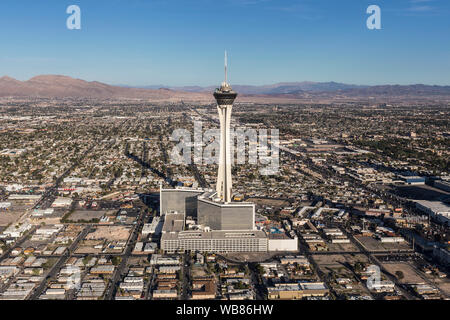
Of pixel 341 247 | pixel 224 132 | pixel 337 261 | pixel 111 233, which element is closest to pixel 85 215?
pixel 111 233

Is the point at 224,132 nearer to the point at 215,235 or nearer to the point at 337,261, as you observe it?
the point at 215,235

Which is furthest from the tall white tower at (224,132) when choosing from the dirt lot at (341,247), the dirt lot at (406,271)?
the dirt lot at (406,271)

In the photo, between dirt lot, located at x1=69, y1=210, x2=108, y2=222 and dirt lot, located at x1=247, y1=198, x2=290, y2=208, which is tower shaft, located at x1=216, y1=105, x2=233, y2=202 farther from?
dirt lot, located at x1=69, y1=210, x2=108, y2=222

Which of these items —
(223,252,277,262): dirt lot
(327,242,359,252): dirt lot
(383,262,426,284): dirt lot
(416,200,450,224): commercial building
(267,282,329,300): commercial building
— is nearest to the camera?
(267,282,329,300): commercial building

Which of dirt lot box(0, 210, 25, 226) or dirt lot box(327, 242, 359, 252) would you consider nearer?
dirt lot box(327, 242, 359, 252)

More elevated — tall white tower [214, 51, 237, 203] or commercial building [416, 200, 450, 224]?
tall white tower [214, 51, 237, 203]

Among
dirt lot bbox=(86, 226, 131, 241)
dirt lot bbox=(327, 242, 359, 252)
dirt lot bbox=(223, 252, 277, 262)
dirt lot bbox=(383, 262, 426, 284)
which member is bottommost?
dirt lot bbox=(383, 262, 426, 284)

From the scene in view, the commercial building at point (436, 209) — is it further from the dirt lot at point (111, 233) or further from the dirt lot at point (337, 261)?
the dirt lot at point (111, 233)

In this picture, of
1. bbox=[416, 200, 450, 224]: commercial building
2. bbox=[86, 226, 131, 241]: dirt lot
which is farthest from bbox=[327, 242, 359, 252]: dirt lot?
bbox=[86, 226, 131, 241]: dirt lot

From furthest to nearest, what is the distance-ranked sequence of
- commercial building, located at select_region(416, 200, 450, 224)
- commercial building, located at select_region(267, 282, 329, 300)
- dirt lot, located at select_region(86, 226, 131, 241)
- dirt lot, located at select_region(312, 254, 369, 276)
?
commercial building, located at select_region(416, 200, 450, 224)
dirt lot, located at select_region(86, 226, 131, 241)
dirt lot, located at select_region(312, 254, 369, 276)
commercial building, located at select_region(267, 282, 329, 300)
